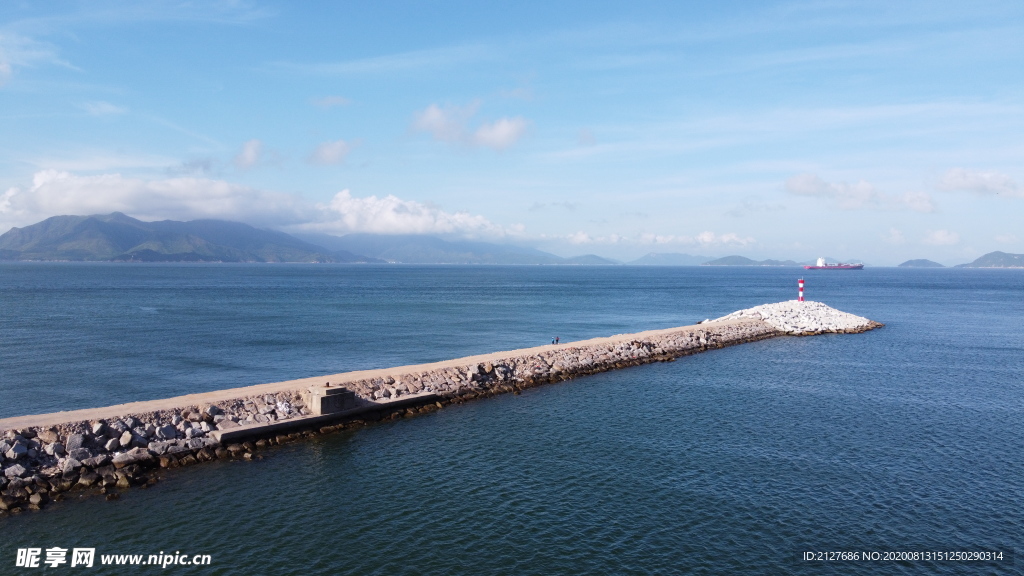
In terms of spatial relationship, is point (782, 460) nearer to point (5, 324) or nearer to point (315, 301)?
point (5, 324)

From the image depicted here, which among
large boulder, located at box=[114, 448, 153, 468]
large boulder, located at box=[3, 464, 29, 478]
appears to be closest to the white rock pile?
large boulder, located at box=[114, 448, 153, 468]

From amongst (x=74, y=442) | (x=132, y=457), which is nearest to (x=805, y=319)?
(x=132, y=457)

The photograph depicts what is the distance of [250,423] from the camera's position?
87.8 feet

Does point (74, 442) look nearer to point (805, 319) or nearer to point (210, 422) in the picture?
point (210, 422)

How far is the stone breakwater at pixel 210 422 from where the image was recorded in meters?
21.5

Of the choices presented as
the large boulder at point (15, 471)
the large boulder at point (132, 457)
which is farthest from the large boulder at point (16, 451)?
the large boulder at point (132, 457)

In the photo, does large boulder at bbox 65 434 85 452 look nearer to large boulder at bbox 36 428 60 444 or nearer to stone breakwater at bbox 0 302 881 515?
stone breakwater at bbox 0 302 881 515

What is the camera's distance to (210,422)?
26.6 m

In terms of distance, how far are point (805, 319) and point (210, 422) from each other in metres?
64.2

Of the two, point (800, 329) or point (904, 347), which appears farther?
point (800, 329)

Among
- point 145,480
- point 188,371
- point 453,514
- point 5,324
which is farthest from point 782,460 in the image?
point 5,324

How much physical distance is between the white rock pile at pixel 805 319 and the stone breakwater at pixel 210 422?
31933 mm

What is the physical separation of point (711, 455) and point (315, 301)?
91.9 meters

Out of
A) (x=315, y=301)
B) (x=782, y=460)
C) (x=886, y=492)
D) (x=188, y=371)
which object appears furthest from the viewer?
(x=315, y=301)
